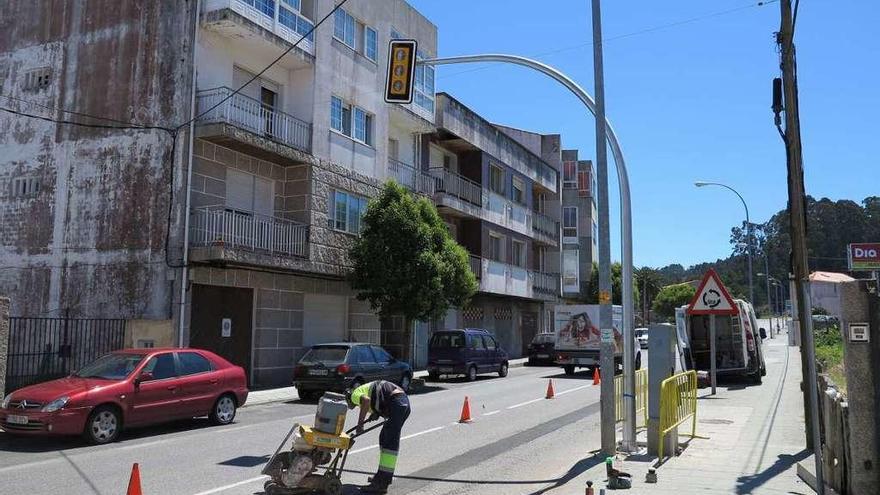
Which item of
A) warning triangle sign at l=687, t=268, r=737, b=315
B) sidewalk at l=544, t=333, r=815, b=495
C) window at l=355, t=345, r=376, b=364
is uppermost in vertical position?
warning triangle sign at l=687, t=268, r=737, b=315

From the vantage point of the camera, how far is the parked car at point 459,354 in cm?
2388

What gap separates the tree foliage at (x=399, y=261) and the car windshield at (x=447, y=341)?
5.35ft

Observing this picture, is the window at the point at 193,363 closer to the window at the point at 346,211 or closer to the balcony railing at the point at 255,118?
the balcony railing at the point at 255,118

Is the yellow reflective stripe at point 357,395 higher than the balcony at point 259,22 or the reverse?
the reverse

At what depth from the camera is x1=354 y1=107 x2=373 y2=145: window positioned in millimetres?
24891

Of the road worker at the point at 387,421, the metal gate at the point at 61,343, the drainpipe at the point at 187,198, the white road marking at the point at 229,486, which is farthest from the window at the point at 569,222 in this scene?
the road worker at the point at 387,421

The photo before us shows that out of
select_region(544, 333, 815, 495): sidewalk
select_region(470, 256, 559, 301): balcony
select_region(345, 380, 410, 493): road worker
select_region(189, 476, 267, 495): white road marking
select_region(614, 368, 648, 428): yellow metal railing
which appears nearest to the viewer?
select_region(345, 380, 410, 493): road worker

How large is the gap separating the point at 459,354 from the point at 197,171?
10.2 metres

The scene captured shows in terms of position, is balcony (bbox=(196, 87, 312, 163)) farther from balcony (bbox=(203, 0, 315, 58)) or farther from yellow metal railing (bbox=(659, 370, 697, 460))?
yellow metal railing (bbox=(659, 370, 697, 460))

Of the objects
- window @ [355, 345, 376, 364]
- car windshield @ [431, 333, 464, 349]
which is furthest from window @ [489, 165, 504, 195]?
window @ [355, 345, 376, 364]

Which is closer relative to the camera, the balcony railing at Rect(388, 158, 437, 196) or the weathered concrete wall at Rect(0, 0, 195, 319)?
the weathered concrete wall at Rect(0, 0, 195, 319)

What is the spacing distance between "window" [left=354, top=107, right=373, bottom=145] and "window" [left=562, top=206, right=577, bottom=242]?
25.4 metres

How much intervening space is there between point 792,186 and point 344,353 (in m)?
11.0

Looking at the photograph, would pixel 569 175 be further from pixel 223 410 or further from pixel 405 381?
pixel 223 410
